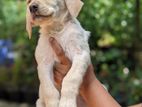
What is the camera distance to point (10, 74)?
24.9 ft

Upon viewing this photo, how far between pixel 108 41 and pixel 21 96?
56.0 inches

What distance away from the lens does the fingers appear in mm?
3119

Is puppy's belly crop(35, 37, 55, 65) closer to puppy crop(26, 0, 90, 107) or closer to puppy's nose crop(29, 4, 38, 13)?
puppy crop(26, 0, 90, 107)

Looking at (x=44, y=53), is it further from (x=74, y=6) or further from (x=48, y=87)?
(x=74, y=6)

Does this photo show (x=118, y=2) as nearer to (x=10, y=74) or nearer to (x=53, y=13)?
(x=10, y=74)

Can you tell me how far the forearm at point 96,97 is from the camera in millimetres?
3295

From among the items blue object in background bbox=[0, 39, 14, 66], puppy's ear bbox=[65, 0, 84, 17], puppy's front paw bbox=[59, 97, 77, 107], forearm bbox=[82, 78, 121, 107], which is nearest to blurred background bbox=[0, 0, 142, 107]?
blue object in background bbox=[0, 39, 14, 66]

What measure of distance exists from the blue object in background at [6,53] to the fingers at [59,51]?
405 cm

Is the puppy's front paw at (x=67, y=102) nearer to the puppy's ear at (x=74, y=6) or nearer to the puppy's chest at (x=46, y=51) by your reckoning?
the puppy's chest at (x=46, y=51)

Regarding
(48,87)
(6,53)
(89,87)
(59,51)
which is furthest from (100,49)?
(48,87)

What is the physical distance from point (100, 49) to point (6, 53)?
137 cm

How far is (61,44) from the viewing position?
3.12m

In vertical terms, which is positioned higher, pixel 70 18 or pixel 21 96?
pixel 70 18

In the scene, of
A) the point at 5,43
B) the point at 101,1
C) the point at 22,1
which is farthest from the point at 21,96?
the point at 101,1
